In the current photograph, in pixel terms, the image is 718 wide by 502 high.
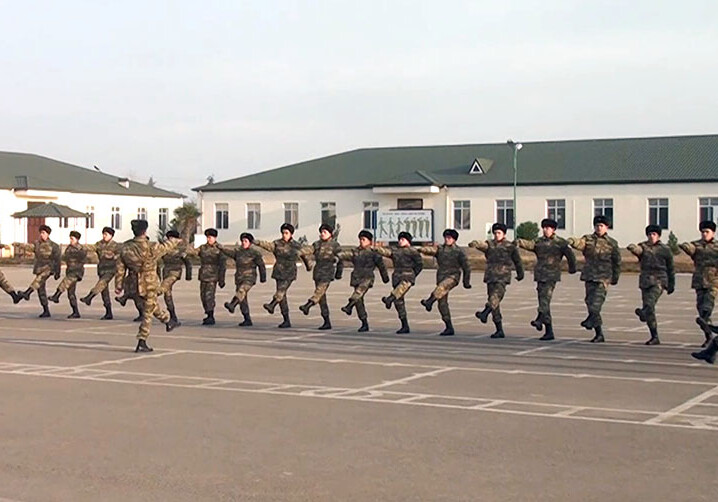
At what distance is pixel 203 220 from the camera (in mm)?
77750

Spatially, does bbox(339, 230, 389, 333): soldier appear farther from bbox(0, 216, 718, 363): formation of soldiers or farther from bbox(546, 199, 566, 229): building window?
bbox(546, 199, 566, 229): building window

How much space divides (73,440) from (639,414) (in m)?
5.34

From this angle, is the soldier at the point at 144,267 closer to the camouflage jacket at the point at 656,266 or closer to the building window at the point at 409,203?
the camouflage jacket at the point at 656,266

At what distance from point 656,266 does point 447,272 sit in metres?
3.61

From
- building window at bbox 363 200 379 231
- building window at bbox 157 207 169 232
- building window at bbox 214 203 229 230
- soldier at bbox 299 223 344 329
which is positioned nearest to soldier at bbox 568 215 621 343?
soldier at bbox 299 223 344 329

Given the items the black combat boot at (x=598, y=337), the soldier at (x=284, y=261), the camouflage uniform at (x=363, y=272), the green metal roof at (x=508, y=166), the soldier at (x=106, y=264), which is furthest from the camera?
the green metal roof at (x=508, y=166)

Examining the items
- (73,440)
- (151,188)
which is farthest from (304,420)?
(151,188)

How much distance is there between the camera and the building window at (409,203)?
70.8 metres

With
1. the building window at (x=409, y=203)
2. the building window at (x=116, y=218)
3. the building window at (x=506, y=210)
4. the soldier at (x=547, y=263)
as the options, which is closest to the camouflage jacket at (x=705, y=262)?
the soldier at (x=547, y=263)

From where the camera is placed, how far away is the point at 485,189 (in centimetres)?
6862

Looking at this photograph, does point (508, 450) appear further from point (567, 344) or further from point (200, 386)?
point (567, 344)

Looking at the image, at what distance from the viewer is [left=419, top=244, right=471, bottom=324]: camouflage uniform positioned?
63.8 ft

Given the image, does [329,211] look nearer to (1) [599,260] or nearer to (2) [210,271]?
(2) [210,271]

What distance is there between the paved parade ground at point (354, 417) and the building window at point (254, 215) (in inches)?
2181
